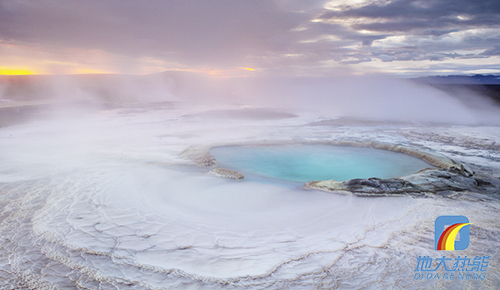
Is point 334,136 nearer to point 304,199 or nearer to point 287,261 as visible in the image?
point 304,199

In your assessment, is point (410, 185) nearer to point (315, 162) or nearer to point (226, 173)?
point (315, 162)

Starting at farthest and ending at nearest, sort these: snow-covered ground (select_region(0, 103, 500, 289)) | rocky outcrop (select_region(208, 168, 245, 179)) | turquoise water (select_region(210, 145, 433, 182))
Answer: turquoise water (select_region(210, 145, 433, 182))
rocky outcrop (select_region(208, 168, 245, 179))
snow-covered ground (select_region(0, 103, 500, 289))

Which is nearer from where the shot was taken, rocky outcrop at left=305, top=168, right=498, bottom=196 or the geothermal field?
the geothermal field

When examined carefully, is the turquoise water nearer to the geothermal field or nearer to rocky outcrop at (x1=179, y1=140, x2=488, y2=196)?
the geothermal field

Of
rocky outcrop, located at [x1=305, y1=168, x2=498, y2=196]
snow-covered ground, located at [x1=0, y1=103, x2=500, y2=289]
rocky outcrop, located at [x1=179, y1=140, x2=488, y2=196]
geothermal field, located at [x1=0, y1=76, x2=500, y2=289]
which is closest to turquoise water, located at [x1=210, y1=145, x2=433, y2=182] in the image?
geothermal field, located at [x1=0, y1=76, x2=500, y2=289]

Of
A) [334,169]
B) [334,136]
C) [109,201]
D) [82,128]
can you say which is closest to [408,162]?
[334,169]

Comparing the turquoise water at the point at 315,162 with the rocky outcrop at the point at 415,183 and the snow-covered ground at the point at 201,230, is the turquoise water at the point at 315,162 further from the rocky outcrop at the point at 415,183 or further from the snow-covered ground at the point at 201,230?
the snow-covered ground at the point at 201,230
